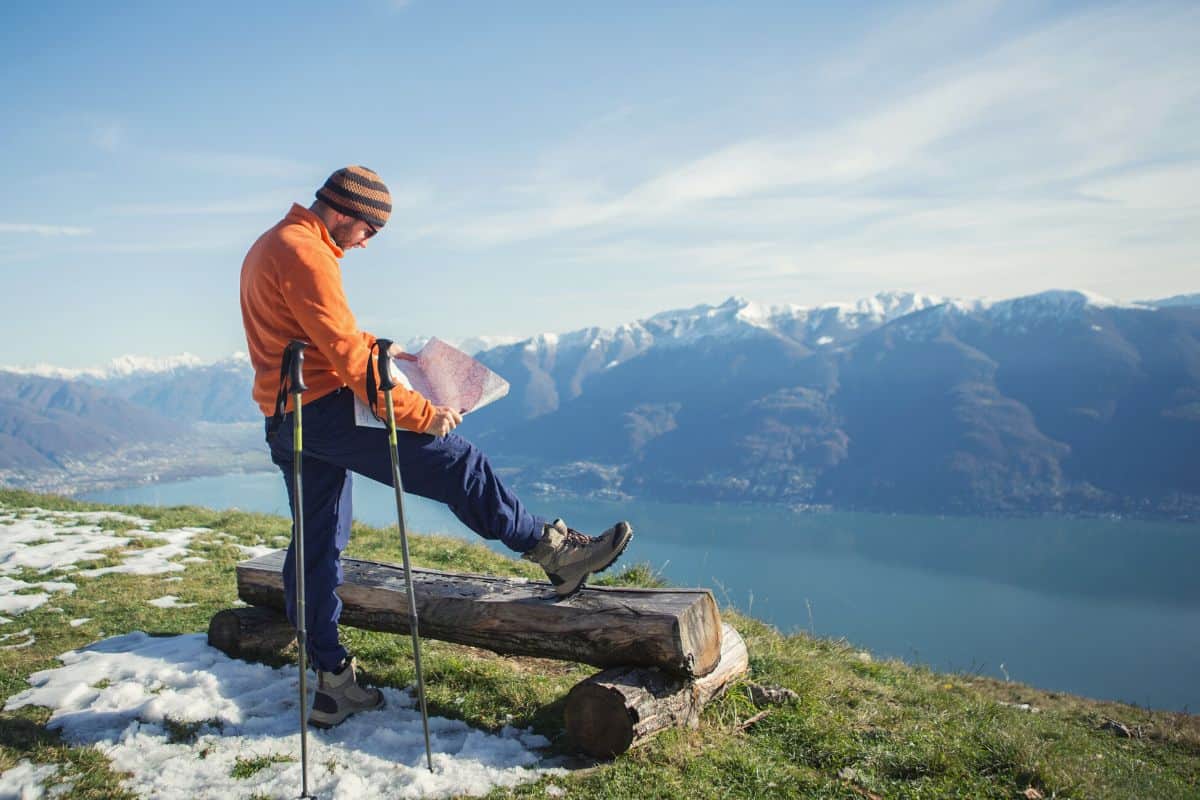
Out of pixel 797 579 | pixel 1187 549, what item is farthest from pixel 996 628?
pixel 1187 549

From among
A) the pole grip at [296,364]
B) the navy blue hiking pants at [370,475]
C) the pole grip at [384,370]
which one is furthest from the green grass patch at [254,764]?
the pole grip at [384,370]

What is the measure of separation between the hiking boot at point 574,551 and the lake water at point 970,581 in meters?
31.7

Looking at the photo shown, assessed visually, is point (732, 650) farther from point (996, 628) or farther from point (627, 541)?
point (996, 628)

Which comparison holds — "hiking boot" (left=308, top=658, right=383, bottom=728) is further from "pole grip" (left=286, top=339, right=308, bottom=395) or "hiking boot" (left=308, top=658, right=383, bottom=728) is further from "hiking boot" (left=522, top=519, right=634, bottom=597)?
"pole grip" (left=286, top=339, right=308, bottom=395)

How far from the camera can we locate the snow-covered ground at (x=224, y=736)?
3996 millimetres

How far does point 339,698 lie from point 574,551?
73.6 inches

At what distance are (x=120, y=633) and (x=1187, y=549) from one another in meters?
157

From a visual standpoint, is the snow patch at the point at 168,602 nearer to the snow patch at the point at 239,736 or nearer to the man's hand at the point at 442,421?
the snow patch at the point at 239,736

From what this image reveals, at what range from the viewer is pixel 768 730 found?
195 inches

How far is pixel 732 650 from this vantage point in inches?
211

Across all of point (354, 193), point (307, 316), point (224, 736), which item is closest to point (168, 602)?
point (224, 736)

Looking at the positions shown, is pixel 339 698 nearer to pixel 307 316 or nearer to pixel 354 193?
pixel 307 316

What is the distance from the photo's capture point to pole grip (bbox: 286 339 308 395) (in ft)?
13.4

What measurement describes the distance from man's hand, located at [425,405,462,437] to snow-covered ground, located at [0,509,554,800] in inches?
76.1
